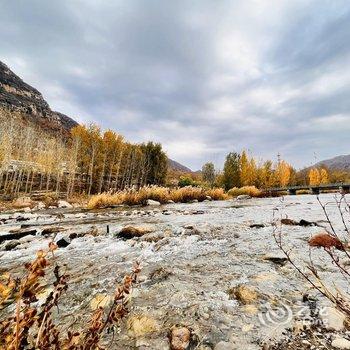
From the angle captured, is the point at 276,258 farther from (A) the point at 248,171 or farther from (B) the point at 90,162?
(A) the point at 248,171

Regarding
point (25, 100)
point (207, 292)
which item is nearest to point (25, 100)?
point (25, 100)

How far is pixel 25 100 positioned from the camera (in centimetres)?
11862

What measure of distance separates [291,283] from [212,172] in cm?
7025

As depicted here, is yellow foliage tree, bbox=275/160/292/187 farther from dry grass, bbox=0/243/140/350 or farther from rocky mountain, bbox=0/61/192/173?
dry grass, bbox=0/243/140/350

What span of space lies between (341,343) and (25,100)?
137 meters

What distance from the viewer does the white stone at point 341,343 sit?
199 cm

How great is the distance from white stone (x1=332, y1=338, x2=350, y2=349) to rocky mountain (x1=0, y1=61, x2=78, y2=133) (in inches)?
4133

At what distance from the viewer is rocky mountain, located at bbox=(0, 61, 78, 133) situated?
103188 millimetres

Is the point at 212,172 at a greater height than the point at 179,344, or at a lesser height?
greater

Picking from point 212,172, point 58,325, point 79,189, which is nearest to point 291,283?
point 58,325

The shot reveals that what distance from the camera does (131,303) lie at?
281 centimetres

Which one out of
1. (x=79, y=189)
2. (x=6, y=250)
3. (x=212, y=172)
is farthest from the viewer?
(x=212, y=172)

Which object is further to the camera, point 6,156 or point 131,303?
point 6,156

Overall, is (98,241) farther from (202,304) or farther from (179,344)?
(179,344)
